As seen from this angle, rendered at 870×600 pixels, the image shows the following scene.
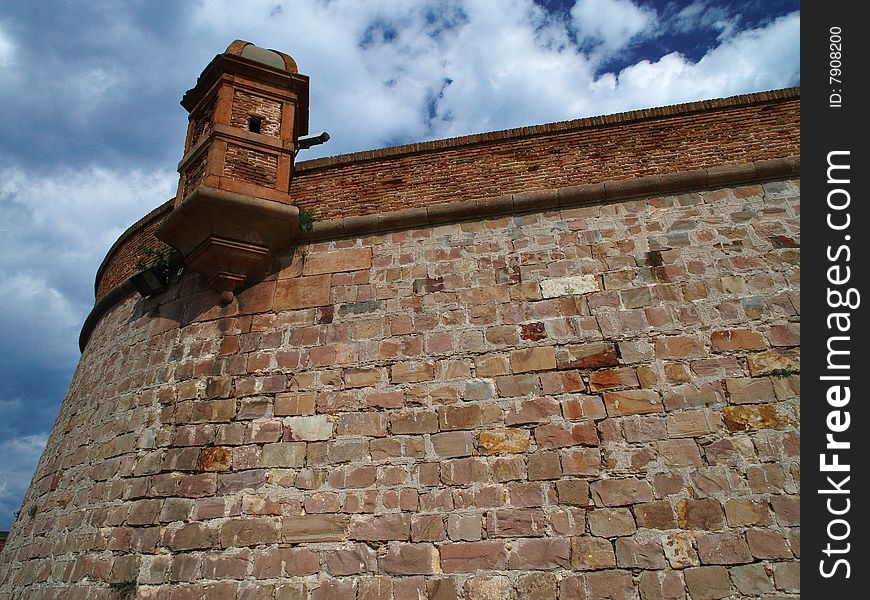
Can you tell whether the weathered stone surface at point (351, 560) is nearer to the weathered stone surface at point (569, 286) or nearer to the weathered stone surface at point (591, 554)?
the weathered stone surface at point (591, 554)

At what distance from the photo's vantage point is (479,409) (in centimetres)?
435

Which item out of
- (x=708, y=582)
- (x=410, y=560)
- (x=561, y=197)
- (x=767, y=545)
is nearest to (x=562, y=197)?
(x=561, y=197)

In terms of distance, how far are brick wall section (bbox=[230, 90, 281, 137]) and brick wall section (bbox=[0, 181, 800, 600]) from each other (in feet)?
4.98

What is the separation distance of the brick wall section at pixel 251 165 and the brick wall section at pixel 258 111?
1.14 ft

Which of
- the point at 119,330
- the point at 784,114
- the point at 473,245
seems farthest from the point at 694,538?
the point at 119,330

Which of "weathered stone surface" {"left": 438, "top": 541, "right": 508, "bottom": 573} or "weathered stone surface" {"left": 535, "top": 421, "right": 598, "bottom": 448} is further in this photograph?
"weathered stone surface" {"left": 535, "top": 421, "right": 598, "bottom": 448}

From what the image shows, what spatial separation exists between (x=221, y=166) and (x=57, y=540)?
3.72 m

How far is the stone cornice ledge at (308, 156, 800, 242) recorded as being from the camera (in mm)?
5105

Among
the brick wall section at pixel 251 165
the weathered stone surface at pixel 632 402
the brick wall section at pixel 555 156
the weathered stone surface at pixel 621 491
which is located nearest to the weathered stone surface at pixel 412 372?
the weathered stone surface at pixel 632 402

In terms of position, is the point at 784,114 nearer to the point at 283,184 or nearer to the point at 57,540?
the point at 283,184

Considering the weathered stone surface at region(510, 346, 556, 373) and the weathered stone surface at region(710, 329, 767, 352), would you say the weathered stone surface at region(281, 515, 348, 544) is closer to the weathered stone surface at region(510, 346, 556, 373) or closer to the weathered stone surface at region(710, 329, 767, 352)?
the weathered stone surface at region(510, 346, 556, 373)

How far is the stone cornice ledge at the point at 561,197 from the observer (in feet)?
16.8

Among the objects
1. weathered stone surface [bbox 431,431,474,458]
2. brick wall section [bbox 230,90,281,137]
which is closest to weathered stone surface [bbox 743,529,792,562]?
weathered stone surface [bbox 431,431,474,458]
